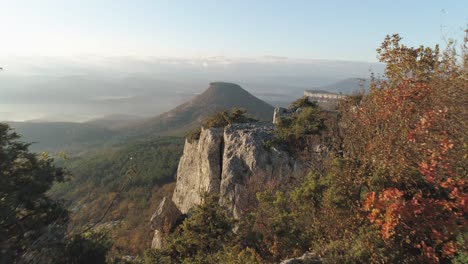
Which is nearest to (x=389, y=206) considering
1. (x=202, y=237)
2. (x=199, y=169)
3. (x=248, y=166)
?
(x=202, y=237)

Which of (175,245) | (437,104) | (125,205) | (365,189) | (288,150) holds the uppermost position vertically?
(437,104)

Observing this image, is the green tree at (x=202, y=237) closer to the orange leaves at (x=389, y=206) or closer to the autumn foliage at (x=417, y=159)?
the autumn foliage at (x=417, y=159)

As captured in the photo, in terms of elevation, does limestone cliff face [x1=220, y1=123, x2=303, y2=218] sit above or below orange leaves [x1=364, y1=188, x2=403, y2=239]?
below

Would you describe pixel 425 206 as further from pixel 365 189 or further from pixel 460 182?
pixel 365 189

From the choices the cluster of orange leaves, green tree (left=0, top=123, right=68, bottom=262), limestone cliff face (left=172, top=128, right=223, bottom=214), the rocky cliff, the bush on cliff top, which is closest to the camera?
the cluster of orange leaves

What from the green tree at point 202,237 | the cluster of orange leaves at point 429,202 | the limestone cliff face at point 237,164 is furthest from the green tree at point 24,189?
the cluster of orange leaves at point 429,202

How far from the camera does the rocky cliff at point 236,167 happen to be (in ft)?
80.3

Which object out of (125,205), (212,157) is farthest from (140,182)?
(212,157)

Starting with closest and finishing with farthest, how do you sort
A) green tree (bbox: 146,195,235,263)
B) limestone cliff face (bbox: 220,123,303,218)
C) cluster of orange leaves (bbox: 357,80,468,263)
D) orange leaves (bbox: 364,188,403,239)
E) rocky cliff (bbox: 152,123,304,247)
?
cluster of orange leaves (bbox: 357,80,468,263)
orange leaves (bbox: 364,188,403,239)
green tree (bbox: 146,195,235,263)
limestone cliff face (bbox: 220,123,303,218)
rocky cliff (bbox: 152,123,304,247)

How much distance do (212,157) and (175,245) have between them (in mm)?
13452

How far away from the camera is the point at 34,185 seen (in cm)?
1581

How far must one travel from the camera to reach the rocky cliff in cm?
2448

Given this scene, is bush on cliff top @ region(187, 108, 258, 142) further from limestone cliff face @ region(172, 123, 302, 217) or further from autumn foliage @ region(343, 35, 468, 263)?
autumn foliage @ region(343, 35, 468, 263)

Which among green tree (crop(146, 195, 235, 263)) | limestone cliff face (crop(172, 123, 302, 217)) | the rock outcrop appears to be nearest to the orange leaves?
green tree (crop(146, 195, 235, 263))
